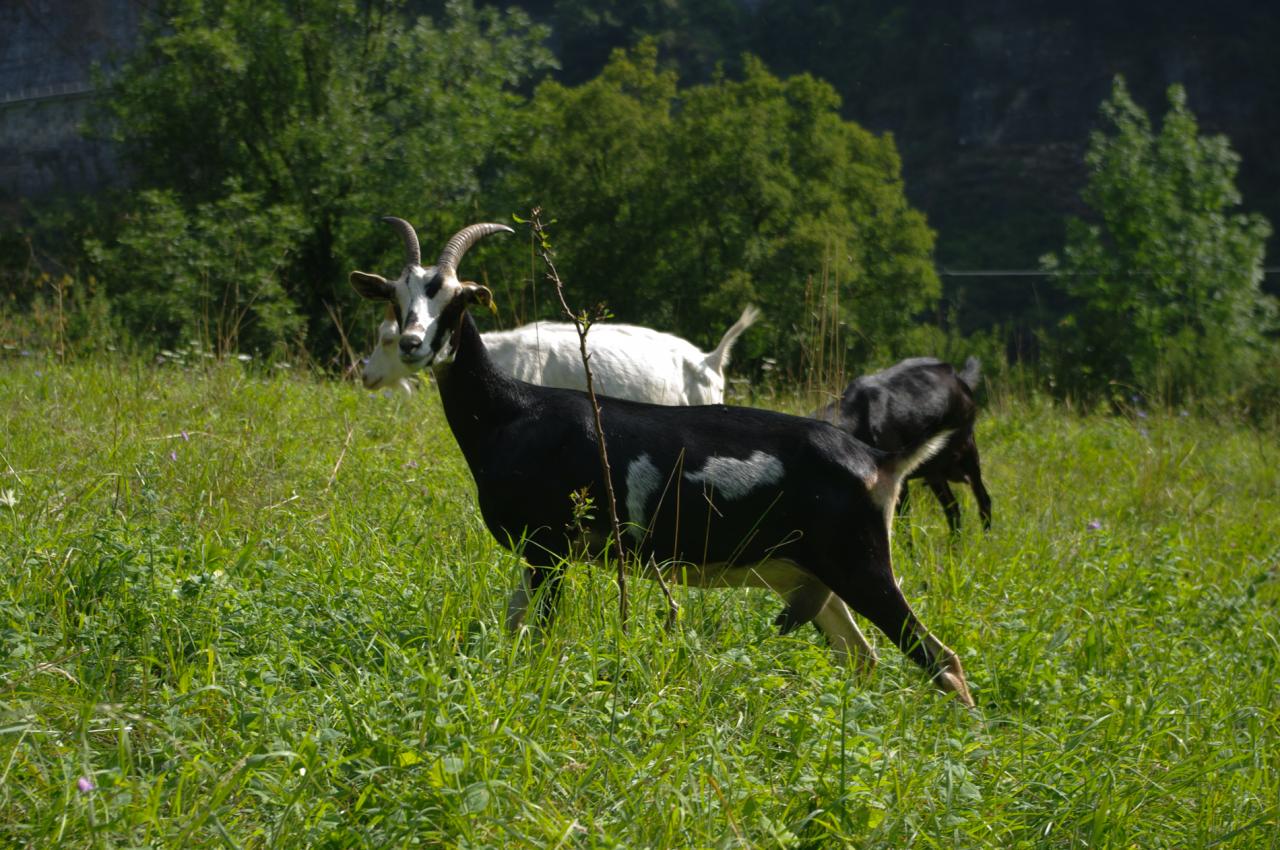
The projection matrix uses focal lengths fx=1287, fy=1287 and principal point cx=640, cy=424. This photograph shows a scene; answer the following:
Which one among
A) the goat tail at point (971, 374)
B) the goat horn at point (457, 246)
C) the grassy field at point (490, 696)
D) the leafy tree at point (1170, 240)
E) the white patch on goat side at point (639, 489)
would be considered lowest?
the leafy tree at point (1170, 240)

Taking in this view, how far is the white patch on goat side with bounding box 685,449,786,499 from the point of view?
4422 millimetres

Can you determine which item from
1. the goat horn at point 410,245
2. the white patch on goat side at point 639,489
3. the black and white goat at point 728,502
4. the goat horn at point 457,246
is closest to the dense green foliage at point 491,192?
the goat horn at point 457,246

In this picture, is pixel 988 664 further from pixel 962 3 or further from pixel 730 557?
pixel 962 3

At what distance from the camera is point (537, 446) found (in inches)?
179

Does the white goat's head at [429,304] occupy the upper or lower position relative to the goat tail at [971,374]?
upper

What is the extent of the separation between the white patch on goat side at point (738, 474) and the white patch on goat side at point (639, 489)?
0.39 feet

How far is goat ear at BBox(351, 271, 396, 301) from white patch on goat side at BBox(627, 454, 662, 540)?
4.26 feet

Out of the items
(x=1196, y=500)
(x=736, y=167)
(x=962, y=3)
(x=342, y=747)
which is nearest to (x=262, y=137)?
(x=736, y=167)

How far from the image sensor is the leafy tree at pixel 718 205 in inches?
1072

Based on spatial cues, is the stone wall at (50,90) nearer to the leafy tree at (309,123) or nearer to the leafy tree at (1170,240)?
the leafy tree at (309,123)

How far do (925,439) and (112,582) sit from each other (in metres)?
2.70

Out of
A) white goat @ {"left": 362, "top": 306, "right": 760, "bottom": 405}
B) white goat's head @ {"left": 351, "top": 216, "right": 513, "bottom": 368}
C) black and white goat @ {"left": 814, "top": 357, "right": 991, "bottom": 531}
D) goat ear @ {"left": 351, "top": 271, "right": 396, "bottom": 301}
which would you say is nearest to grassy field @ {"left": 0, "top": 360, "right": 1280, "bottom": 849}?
white goat's head @ {"left": 351, "top": 216, "right": 513, "bottom": 368}

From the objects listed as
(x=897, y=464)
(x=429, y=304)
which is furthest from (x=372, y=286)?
(x=897, y=464)

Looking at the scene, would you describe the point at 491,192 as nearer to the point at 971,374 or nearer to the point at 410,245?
the point at 971,374
